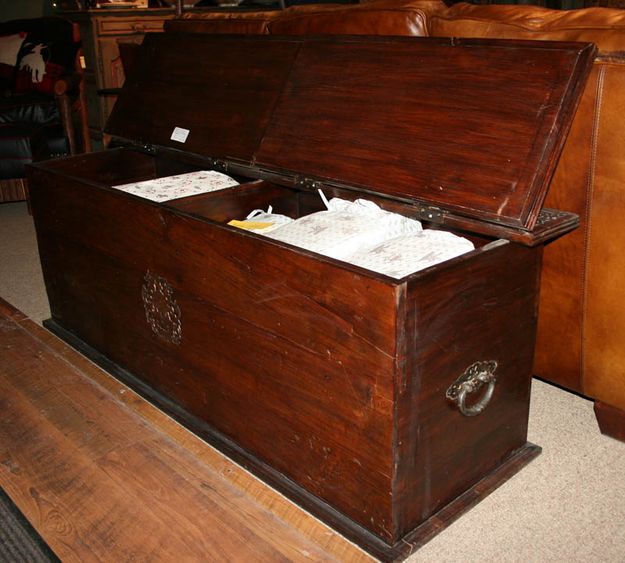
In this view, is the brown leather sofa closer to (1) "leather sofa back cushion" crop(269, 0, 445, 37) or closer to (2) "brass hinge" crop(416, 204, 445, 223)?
(1) "leather sofa back cushion" crop(269, 0, 445, 37)

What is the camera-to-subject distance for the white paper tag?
79.7 inches

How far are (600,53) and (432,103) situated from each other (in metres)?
0.32

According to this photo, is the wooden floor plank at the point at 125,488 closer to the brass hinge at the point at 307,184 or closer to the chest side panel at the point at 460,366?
the chest side panel at the point at 460,366

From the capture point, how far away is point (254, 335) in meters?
1.41

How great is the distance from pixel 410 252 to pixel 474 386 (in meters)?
0.28

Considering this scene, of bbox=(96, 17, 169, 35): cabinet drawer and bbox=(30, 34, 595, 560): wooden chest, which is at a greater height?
bbox=(96, 17, 169, 35): cabinet drawer

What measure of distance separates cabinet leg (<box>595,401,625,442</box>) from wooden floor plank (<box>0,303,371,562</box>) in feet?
2.16

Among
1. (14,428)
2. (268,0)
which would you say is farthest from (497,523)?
(268,0)

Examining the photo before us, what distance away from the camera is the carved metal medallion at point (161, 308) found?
162 cm

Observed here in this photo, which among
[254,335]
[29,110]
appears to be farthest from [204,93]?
[29,110]

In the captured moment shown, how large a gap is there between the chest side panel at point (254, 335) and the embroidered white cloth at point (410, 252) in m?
0.16

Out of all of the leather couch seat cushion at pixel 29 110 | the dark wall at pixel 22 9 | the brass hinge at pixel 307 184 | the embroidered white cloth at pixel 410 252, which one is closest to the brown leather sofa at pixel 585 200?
the embroidered white cloth at pixel 410 252

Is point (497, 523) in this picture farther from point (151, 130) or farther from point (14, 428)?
point (151, 130)

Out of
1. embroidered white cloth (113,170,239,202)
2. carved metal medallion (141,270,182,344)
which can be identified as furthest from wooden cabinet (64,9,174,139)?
carved metal medallion (141,270,182,344)
